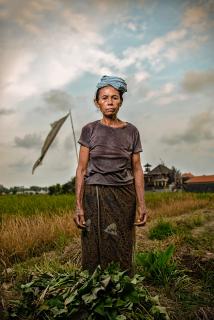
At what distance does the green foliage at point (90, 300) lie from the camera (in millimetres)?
2514

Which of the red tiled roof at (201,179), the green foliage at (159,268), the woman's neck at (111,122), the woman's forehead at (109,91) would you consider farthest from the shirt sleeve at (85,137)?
the red tiled roof at (201,179)

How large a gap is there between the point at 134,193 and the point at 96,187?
313 millimetres

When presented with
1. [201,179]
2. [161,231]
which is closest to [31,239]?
[161,231]

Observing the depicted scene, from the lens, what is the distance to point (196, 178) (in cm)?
5159

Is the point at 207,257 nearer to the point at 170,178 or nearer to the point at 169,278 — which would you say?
the point at 169,278

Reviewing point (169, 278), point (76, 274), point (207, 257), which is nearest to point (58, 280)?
point (76, 274)

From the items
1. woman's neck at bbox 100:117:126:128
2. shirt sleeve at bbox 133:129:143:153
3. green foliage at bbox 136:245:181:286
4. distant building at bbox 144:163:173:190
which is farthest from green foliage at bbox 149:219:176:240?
distant building at bbox 144:163:173:190

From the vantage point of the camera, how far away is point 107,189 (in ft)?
9.43

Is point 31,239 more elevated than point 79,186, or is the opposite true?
point 79,186

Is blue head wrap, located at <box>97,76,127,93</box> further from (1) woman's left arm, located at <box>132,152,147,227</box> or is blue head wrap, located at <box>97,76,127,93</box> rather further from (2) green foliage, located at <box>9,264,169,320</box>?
(2) green foliage, located at <box>9,264,169,320</box>

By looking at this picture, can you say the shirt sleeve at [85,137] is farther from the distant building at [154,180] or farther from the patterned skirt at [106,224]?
the distant building at [154,180]

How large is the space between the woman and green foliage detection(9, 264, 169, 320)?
0.63ft

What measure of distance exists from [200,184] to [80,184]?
47.5 meters

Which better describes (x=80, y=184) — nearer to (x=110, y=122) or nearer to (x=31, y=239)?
(x=110, y=122)
